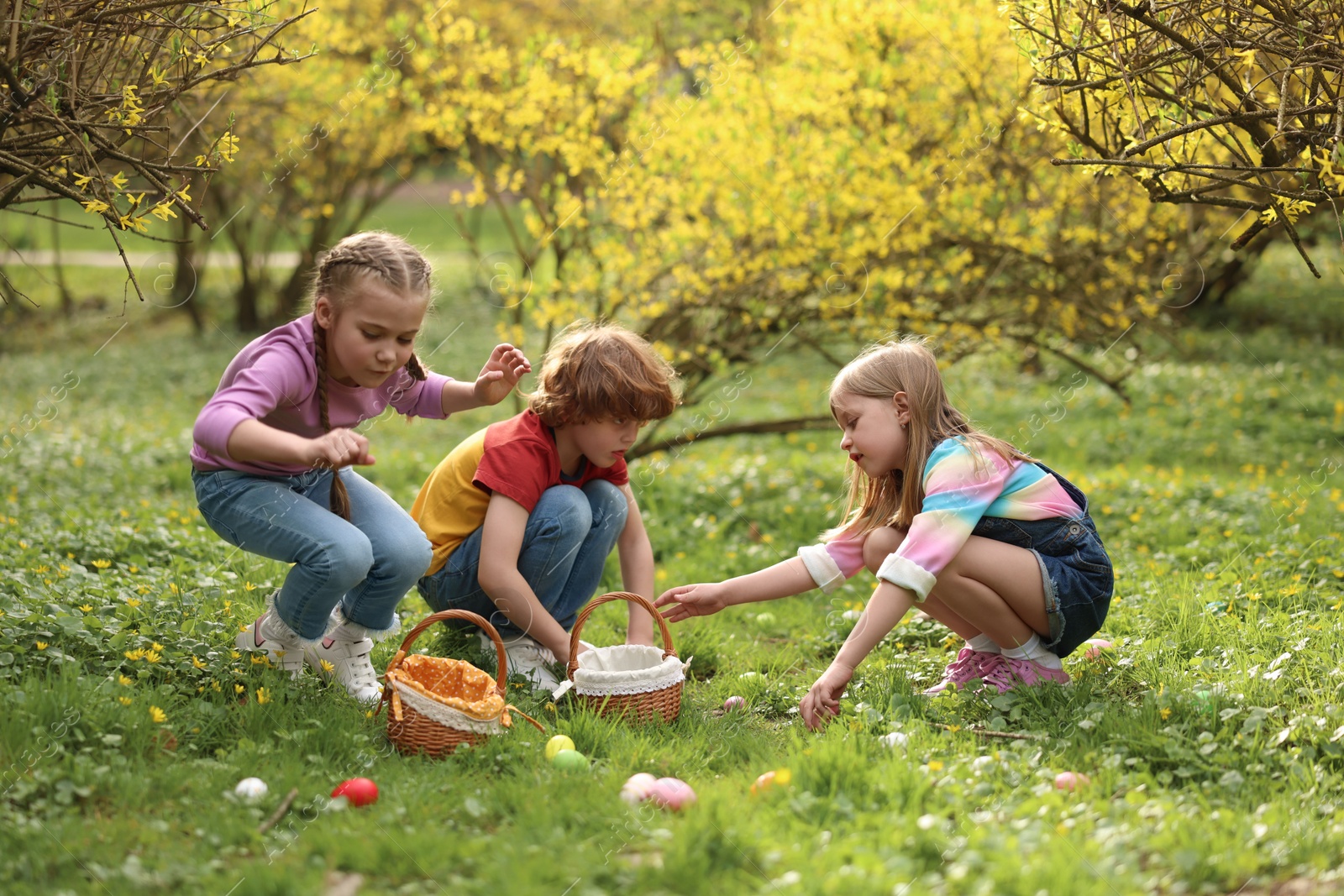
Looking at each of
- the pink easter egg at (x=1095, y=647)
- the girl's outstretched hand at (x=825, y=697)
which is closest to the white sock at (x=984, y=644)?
the pink easter egg at (x=1095, y=647)

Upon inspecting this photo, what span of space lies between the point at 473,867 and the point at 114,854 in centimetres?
63

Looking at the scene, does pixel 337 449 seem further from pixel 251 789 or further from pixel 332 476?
pixel 332 476

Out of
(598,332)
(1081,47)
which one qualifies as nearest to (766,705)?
(598,332)

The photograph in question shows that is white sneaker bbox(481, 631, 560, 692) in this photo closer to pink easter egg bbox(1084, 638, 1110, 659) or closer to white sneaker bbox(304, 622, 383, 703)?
white sneaker bbox(304, 622, 383, 703)

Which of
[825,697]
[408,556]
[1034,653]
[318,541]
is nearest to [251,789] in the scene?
[318,541]

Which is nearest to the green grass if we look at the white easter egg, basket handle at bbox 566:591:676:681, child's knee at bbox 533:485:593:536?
the white easter egg

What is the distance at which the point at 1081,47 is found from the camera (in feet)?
Result: 9.78

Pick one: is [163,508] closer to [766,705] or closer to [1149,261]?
[766,705]

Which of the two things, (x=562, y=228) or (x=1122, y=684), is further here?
(x=562, y=228)

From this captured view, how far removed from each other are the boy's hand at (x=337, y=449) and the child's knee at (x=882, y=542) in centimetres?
133

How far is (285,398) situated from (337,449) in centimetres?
57

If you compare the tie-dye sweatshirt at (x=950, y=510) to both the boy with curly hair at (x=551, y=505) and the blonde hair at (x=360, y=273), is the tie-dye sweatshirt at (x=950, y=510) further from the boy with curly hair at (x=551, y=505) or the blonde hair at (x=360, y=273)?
the blonde hair at (x=360, y=273)

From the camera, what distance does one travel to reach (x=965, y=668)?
3035 mm

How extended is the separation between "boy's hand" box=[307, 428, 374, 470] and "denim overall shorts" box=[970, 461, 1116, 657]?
5.05 ft
